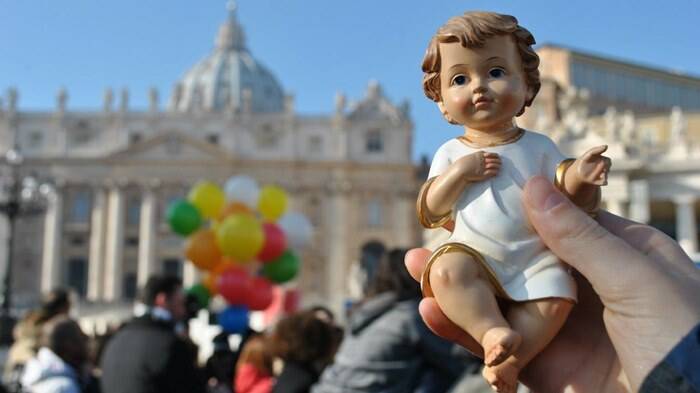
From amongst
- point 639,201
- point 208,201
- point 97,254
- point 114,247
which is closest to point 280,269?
point 208,201

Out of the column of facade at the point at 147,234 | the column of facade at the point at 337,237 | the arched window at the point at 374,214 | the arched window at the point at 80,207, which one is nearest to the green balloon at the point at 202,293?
the column of facade at the point at 337,237

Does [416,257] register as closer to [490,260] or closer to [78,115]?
[490,260]

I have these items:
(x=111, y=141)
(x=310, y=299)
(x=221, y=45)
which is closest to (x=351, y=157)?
(x=310, y=299)

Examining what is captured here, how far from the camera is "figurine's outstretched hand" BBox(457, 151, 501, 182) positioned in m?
1.67

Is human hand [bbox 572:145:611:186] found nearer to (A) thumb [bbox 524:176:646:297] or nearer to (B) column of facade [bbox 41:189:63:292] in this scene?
(A) thumb [bbox 524:176:646:297]

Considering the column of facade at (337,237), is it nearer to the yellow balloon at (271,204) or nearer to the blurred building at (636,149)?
the blurred building at (636,149)

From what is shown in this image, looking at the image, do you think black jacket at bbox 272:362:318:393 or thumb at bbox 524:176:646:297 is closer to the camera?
thumb at bbox 524:176:646:297

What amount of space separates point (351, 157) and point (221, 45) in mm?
29676

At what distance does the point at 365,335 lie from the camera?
12.0 feet

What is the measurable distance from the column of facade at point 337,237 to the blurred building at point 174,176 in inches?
2.5

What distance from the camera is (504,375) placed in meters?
1.51

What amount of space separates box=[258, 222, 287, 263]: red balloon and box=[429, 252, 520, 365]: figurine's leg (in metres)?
11.7

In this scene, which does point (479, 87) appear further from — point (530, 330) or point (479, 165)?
point (530, 330)

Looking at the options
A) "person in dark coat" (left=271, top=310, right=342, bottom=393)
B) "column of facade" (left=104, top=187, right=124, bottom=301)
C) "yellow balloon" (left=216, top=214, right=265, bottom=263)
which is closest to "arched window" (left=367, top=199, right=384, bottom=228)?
"column of facade" (left=104, top=187, right=124, bottom=301)
